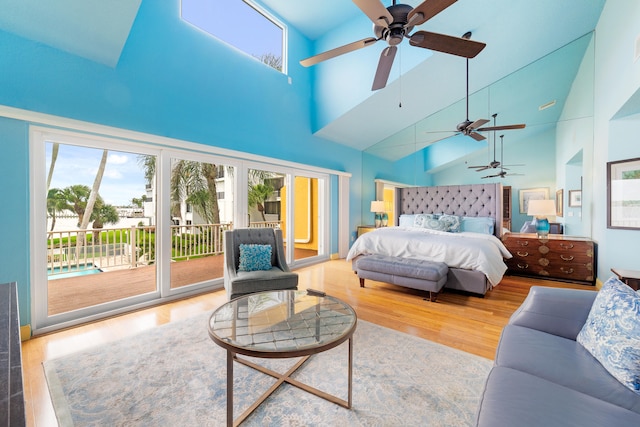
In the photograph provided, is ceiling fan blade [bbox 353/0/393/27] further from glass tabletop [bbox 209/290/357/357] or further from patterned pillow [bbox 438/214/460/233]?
patterned pillow [bbox 438/214/460/233]

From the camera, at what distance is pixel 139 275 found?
14.5 ft

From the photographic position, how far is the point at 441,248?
3.60m

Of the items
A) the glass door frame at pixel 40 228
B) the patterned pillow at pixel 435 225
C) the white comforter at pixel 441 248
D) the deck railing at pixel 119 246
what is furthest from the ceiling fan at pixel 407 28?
the deck railing at pixel 119 246

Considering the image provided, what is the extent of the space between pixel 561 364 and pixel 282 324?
4.86ft

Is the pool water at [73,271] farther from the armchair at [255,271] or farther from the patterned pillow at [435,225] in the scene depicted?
the patterned pillow at [435,225]

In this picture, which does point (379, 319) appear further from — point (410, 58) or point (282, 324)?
point (410, 58)

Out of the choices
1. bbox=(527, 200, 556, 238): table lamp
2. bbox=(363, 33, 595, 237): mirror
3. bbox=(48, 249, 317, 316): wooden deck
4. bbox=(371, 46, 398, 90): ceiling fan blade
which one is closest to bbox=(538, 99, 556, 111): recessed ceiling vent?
bbox=(363, 33, 595, 237): mirror

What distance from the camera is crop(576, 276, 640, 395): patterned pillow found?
1123 millimetres

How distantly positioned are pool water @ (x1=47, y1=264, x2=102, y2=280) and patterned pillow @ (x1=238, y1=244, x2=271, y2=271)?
2927 mm

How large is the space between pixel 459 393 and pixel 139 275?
15.6 feet

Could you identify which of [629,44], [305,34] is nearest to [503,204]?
[629,44]

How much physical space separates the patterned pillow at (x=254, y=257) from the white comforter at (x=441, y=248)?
1.59 m

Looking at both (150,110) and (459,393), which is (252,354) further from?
(150,110)

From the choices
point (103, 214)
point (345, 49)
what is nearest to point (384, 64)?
point (345, 49)
